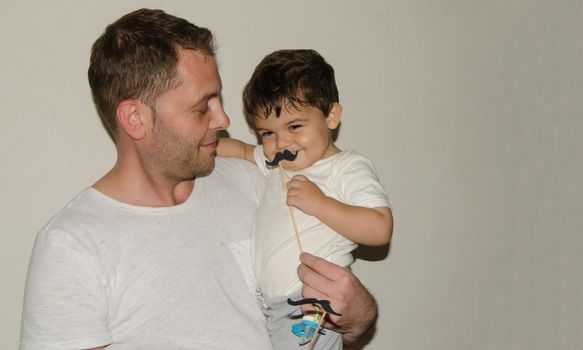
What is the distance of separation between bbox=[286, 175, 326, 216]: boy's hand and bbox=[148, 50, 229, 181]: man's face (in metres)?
0.24

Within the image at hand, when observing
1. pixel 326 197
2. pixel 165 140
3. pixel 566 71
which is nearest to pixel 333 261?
pixel 326 197

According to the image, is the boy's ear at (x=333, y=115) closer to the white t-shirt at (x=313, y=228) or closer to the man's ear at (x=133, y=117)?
the white t-shirt at (x=313, y=228)

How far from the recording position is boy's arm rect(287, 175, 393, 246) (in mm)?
1552

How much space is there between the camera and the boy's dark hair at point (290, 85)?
1618 millimetres

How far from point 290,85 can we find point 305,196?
0.29m

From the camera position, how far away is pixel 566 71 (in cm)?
224

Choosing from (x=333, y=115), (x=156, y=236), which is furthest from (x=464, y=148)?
(x=156, y=236)

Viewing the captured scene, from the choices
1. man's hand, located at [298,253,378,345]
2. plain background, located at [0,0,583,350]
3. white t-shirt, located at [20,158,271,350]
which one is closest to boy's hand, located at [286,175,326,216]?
man's hand, located at [298,253,378,345]

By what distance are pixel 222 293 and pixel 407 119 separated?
974mm

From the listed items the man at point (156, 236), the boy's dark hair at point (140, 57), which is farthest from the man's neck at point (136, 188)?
the boy's dark hair at point (140, 57)

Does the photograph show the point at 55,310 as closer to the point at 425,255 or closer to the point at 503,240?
the point at 425,255

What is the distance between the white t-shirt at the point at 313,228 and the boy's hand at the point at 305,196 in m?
0.06

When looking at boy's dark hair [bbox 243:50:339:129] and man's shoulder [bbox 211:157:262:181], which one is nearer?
boy's dark hair [bbox 243:50:339:129]

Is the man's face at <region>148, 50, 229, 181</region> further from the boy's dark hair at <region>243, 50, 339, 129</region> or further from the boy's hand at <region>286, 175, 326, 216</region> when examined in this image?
the boy's hand at <region>286, 175, 326, 216</region>
